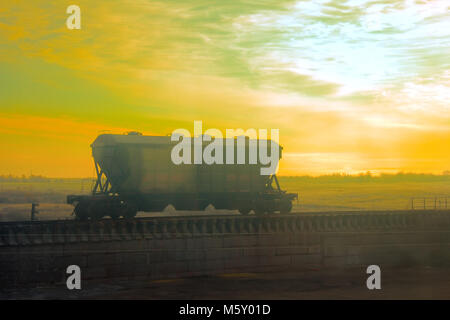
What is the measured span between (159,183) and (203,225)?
15.9ft

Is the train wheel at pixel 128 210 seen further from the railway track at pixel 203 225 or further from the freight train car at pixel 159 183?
the railway track at pixel 203 225

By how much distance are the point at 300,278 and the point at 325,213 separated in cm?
554

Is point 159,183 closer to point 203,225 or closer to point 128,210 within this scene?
point 128,210

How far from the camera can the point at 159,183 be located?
32156 millimetres

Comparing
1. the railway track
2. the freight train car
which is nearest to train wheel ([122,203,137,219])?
the freight train car

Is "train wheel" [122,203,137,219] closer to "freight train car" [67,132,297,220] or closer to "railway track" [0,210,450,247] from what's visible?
"freight train car" [67,132,297,220]

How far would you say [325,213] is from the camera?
32.9 meters

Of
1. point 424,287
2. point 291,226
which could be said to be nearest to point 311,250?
point 291,226

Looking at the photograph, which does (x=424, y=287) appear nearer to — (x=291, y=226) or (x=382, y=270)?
(x=382, y=270)

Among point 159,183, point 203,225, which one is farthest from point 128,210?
point 203,225

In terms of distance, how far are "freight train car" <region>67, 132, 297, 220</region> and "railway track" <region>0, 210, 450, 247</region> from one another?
128 inches

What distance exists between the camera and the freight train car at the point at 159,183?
1208 inches

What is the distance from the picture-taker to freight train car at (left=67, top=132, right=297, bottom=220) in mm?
30672
